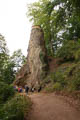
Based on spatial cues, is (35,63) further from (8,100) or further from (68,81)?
(8,100)

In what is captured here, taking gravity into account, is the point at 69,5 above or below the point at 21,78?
above

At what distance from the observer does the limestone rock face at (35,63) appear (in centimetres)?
1568

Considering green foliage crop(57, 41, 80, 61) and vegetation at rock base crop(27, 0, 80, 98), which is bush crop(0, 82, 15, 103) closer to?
vegetation at rock base crop(27, 0, 80, 98)

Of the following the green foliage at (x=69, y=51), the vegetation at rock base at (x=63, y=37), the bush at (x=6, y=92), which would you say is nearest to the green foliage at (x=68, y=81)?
the vegetation at rock base at (x=63, y=37)

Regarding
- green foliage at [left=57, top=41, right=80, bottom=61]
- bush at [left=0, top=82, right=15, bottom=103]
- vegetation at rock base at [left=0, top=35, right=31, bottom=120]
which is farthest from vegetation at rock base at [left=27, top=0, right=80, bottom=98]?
bush at [left=0, top=82, right=15, bottom=103]

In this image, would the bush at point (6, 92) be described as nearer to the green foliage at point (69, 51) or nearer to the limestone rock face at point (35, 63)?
the limestone rock face at point (35, 63)

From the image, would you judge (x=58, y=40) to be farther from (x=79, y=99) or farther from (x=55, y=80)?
(x=79, y=99)

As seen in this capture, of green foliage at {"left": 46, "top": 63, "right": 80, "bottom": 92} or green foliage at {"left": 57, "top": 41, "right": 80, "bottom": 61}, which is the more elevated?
green foliage at {"left": 57, "top": 41, "right": 80, "bottom": 61}

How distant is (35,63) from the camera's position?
17094mm

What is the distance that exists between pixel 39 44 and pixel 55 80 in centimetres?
781

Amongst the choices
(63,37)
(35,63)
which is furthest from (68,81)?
(63,37)

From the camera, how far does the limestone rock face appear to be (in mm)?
15679

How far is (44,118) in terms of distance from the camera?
499 cm

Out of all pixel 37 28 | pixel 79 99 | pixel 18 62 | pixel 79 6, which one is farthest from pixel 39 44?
pixel 18 62
